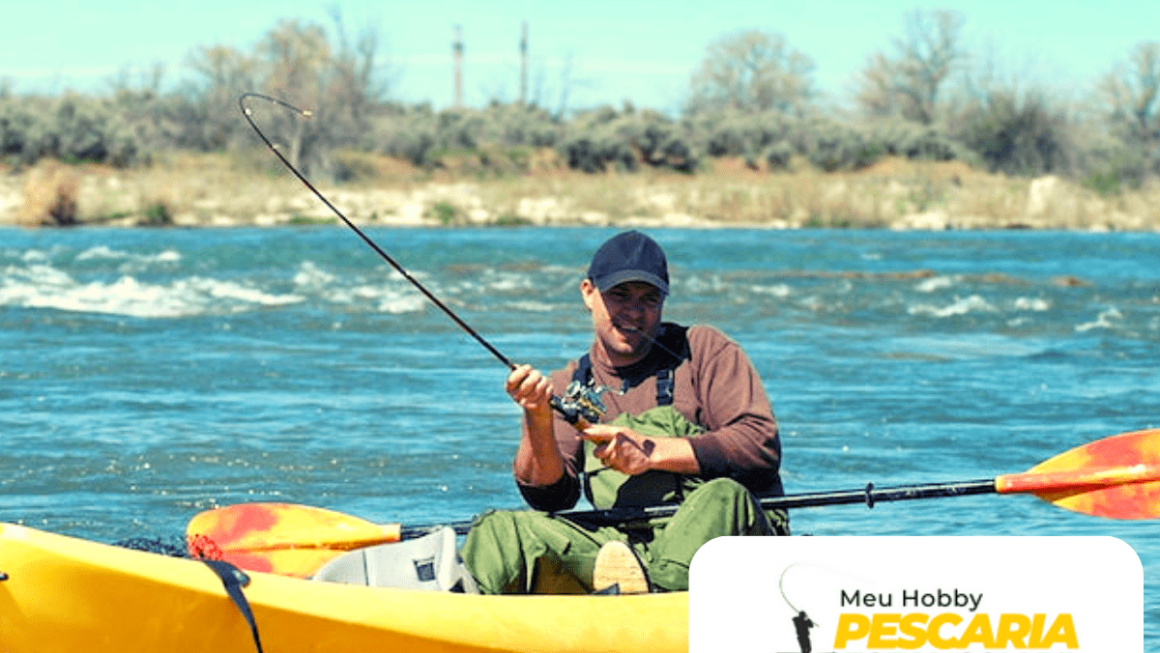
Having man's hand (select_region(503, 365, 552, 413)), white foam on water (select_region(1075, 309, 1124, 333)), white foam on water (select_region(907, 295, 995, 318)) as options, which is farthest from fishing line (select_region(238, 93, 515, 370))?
white foam on water (select_region(907, 295, 995, 318))

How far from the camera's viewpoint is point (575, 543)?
460cm

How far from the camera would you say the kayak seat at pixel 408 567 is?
14.5 feet

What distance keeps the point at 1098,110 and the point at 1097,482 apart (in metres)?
63.3

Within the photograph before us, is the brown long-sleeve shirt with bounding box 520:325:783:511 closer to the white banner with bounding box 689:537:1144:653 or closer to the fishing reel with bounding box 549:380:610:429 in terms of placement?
the fishing reel with bounding box 549:380:610:429

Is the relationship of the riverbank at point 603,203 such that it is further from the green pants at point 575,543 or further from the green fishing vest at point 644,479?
the green pants at point 575,543

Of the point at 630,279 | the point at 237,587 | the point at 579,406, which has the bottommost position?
the point at 237,587

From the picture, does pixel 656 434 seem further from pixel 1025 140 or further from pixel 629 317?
pixel 1025 140

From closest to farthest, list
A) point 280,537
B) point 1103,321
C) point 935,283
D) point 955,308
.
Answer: point 280,537 → point 1103,321 → point 955,308 → point 935,283

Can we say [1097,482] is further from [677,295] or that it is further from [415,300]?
[677,295]

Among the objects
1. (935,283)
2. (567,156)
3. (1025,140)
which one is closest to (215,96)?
(567,156)

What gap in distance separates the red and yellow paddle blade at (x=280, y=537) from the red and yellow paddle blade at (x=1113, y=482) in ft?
6.65

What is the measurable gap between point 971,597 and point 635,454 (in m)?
1.56

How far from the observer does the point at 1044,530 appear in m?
7.40

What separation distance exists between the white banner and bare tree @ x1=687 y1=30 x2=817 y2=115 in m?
73.8
